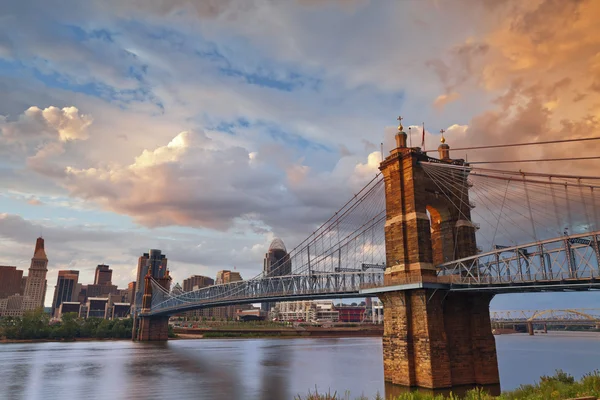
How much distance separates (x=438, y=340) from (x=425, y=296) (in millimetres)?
3485

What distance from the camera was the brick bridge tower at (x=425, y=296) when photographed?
33.9 m

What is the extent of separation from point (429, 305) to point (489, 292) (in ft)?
16.7

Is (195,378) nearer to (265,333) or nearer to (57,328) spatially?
(57,328)

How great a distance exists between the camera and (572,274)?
92.0ft

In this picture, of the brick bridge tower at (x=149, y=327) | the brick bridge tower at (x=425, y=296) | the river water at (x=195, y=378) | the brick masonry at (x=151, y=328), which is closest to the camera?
the brick bridge tower at (x=425, y=296)

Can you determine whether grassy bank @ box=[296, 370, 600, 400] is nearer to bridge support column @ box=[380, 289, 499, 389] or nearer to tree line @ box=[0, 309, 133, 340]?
bridge support column @ box=[380, 289, 499, 389]

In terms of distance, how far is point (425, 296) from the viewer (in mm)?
34500

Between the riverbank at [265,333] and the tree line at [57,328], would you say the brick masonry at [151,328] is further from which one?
the riverbank at [265,333]

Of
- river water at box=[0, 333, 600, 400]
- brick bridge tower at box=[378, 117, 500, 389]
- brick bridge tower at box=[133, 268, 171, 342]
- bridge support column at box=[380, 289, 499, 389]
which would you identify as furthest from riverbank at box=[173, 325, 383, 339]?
bridge support column at box=[380, 289, 499, 389]

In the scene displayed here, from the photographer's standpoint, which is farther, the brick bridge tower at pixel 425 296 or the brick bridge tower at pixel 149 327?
the brick bridge tower at pixel 149 327

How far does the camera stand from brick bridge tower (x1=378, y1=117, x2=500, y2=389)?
111 feet

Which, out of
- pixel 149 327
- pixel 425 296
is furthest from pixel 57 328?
pixel 425 296

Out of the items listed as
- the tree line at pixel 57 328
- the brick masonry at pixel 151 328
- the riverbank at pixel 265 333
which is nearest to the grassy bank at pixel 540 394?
the brick masonry at pixel 151 328

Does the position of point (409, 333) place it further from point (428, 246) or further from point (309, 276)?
point (309, 276)
